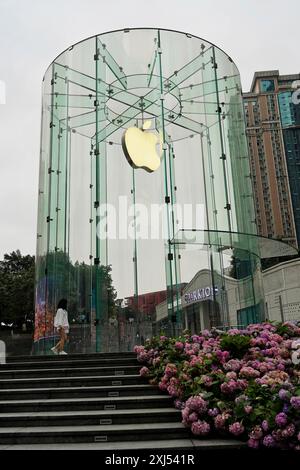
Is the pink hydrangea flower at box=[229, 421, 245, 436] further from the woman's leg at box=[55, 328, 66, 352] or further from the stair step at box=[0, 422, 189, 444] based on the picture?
the woman's leg at box=[55, 328, 66, 352]

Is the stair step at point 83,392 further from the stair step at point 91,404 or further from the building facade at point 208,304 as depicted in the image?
the building facade at point 208,304

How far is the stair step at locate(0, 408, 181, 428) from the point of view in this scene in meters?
5.97

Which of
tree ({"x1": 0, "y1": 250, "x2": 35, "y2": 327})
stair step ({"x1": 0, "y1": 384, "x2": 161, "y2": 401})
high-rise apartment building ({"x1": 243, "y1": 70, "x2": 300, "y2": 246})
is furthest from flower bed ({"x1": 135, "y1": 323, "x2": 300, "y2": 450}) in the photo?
tree ({"x1": 0, "y1": 250, "x2": 35, "y2": 327})

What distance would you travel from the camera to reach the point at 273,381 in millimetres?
5605

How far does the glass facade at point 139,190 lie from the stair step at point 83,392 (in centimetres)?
464

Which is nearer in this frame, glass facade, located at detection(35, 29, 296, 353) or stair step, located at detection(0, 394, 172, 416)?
stair step, located at detection(0, 394, 172, 416)

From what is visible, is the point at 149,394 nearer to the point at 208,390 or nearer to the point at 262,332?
the point at 208,390

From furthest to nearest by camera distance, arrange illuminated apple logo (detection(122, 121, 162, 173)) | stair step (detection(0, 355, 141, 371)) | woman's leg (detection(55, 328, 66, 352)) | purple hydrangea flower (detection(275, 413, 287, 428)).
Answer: illuminated apple logo (detection(122, 121, 162, 173)) → woman's leg (detection(55, 328, 66, 352)) → stair step (detection(0, 355, 141, 371)) → purple hydrangea flower (detection(275, 413, 287, 428))

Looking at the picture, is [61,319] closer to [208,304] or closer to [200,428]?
[208,304]

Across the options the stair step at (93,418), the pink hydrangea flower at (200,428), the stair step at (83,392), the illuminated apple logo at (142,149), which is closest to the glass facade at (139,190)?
the illuminated apple logo at (142,149)

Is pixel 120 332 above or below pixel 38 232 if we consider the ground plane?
below

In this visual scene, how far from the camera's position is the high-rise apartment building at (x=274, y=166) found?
34844 mm
